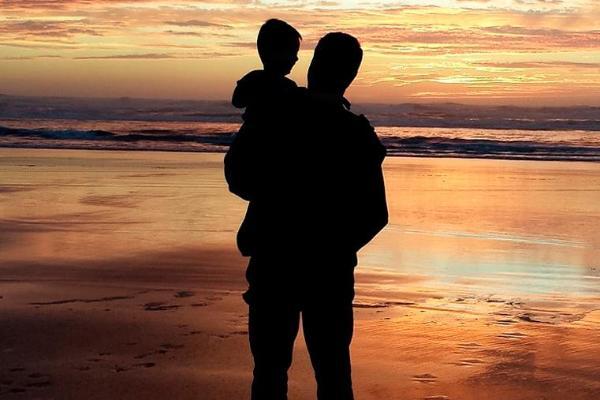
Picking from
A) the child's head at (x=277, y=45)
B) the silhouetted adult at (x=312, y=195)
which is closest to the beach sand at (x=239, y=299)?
the silhouetted adult at (x=312, y=195)

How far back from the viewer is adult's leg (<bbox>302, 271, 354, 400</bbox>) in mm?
3619

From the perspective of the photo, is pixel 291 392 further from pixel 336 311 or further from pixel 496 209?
pixel 496 209

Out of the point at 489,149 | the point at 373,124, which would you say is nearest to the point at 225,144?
the point at 489,149

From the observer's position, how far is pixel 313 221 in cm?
356

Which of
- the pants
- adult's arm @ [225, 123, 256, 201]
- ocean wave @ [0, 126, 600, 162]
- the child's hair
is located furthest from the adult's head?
ocean wave @ [0, 126, 600, 162]

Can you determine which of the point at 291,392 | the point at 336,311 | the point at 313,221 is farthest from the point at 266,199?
the point at 291,392

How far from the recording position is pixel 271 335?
12.1 ft

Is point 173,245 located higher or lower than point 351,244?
lower

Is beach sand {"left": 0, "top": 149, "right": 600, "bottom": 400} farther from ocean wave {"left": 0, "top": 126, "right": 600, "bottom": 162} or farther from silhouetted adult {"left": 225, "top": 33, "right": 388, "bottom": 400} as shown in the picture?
ocean wave {"left": 0, "top": 126, "right": 600, "bottom": 162}

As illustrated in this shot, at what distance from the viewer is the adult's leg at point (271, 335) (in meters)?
3.64

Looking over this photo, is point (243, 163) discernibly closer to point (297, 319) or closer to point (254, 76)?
point (254, 76)

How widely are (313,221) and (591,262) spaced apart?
21.0 ft

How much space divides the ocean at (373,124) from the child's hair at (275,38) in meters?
24.0

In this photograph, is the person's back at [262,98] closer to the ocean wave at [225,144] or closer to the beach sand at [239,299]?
the beach sand at [239,299]
